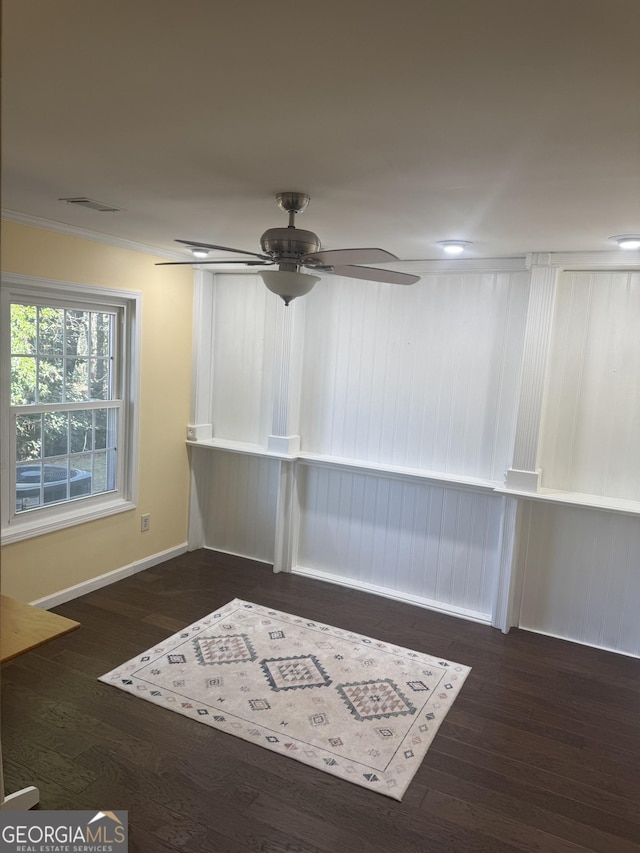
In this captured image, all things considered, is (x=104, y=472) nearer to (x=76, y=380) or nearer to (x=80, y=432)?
(x=80, y=432)

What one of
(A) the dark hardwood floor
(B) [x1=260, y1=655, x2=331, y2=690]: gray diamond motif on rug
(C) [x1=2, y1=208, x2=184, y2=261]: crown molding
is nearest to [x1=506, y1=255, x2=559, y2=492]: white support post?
(A) the dark hardwood floor

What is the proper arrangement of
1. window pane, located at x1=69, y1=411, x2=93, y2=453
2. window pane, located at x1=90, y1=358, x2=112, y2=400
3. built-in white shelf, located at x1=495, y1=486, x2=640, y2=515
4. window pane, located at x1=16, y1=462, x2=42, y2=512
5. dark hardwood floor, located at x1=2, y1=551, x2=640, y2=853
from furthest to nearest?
window pane, located at x1=90, y1=358, x2=112, y2=400 < window pane, located at x1=69, y1=411, x2=93, y2=453 < window pane, located at x1=16, y1=462, x2=42, y2=512 < built-in white shelf, located at x1=495, y1=486, x2=640, y2=515 < dark hardwood floor, located at x1=2, y1=551, x2=640, y2=853

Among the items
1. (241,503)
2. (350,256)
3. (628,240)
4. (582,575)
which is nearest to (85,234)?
(350,256)

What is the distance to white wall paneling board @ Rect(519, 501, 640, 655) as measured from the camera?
148 inches

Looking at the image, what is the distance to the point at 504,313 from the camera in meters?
4.05

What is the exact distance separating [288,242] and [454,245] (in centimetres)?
141

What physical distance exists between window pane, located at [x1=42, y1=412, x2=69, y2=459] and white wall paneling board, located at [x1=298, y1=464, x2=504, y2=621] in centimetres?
173

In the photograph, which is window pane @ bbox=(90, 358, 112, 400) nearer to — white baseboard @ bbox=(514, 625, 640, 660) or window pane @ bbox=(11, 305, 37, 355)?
window pane @ bbox=(11, 305, 37, 355)

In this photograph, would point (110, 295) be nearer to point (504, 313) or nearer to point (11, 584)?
point (11, 584)

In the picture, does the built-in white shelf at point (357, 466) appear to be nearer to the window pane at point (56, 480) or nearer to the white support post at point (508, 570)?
the white support post at point (508, 570)

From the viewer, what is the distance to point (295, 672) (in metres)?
3.38

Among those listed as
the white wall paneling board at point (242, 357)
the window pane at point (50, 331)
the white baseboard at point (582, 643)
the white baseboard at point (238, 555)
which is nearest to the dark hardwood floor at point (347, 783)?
the white baseboard at point (582, 643)

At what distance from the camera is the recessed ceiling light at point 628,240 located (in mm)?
3101

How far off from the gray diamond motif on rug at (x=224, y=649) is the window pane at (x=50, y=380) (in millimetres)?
1765
